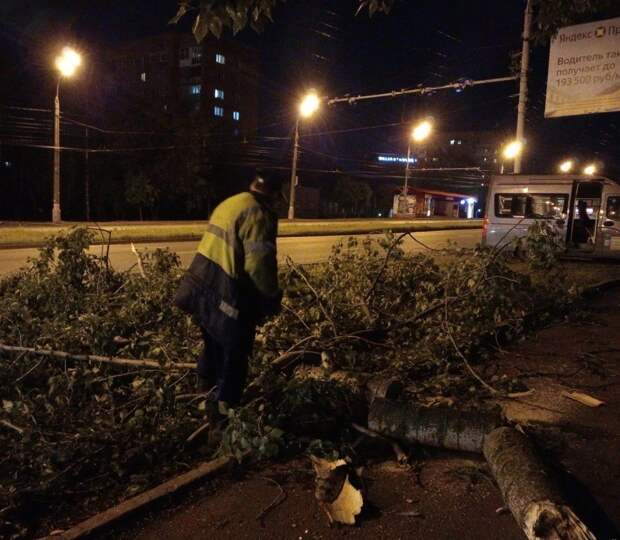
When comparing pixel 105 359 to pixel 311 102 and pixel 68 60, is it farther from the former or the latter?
pixel 68 60

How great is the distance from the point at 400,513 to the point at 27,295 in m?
5.28

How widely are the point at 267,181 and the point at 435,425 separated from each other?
194cm

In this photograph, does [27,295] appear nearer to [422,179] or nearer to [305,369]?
[305,369]

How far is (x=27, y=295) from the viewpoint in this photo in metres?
6.68

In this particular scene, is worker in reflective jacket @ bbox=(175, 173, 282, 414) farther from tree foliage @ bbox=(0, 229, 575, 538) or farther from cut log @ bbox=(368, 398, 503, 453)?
cut log @ bbox=(368, 398, 503, 453)

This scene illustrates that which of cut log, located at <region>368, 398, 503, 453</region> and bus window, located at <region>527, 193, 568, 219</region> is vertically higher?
bus window, located at <region>527, 193, 568, 219</region>

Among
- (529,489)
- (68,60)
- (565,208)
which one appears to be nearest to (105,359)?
(529,489)

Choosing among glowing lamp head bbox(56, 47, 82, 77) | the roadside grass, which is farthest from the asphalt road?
glowing lamp head bbox(56, 47, 82, 77)

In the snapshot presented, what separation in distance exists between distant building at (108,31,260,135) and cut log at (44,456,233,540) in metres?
70.8

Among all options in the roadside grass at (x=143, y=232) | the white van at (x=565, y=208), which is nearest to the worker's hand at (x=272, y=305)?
the roadside grass at (x=143, y=232)

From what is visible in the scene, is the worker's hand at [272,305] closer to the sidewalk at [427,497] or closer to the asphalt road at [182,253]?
the sidewalk at [427,497]

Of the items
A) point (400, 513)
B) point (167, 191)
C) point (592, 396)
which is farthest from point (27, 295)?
point (167, 191)

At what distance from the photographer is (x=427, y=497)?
10.8 feet

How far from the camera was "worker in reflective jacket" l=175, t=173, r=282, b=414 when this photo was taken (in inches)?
143
